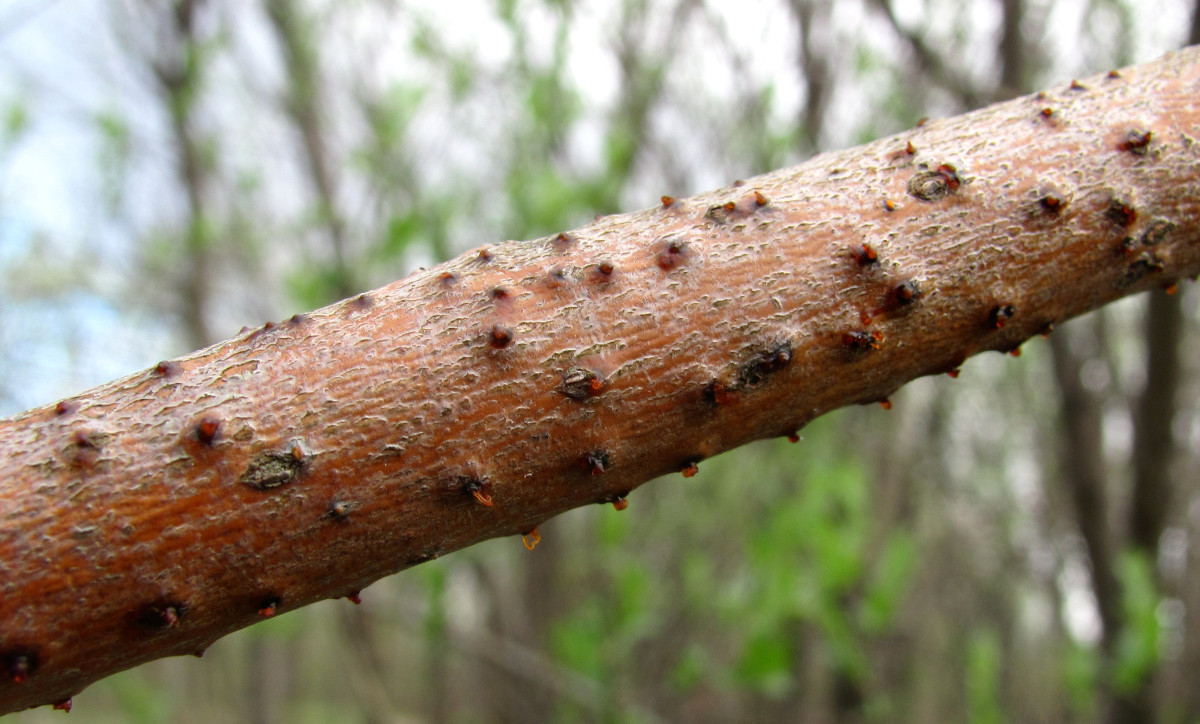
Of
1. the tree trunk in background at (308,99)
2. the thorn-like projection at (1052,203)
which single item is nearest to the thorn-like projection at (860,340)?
the thorn-like projection at (1052,203)

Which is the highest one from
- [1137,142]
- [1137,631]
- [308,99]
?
[308,99]

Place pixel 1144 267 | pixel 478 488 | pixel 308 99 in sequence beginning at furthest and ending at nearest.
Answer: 1. pixel 308 99
2. pixel 1144 267
3. pixel 478 488

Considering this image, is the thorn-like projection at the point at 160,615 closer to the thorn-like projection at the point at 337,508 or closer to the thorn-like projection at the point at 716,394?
the thorn-like projection at the point at 337,508

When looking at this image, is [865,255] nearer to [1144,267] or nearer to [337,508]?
[1144,267]

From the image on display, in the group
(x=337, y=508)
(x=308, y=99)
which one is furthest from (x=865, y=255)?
(x=308, y=99)

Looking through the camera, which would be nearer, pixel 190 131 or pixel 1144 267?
pixel 1144 267

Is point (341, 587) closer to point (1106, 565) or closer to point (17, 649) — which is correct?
point (17, 649)
